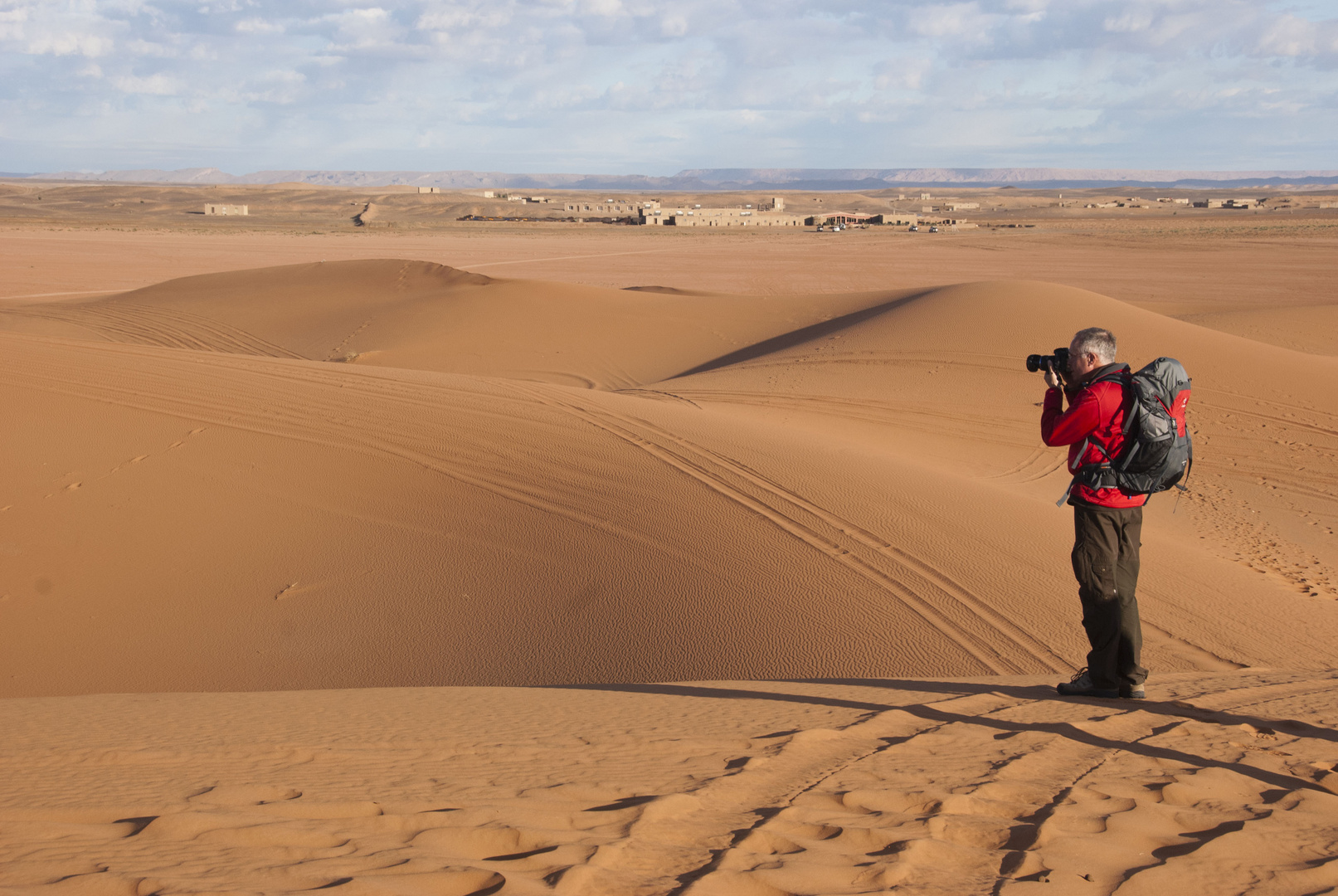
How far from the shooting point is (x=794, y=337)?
670 inches

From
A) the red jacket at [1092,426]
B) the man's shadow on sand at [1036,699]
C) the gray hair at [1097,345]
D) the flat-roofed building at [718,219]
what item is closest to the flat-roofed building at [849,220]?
the flat-roofed building at [718,219]

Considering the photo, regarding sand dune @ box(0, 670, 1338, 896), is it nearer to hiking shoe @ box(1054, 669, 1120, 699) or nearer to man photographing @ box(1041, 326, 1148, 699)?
hiking shoe @ box(1054, 669, 1120, 699)

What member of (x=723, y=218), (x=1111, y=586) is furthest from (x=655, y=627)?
(x=723, y=218)

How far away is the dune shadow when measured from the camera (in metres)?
16.2

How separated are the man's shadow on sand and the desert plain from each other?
0.03m

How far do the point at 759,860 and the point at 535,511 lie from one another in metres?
4.79

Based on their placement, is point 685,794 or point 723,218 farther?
point 723,218

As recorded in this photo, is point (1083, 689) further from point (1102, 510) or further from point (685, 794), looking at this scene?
point (685, 794)

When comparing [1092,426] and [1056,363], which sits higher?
[1056,363]

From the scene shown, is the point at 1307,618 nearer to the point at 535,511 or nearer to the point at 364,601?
the point at 535,511

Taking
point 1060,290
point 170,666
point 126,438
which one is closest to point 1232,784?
point 170,666

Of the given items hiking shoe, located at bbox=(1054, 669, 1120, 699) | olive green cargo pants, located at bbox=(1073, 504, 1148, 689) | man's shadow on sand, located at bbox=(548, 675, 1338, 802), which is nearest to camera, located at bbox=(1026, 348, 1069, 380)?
olive green cargo pants, located at bbox=(1073, 504, 1148, 689)

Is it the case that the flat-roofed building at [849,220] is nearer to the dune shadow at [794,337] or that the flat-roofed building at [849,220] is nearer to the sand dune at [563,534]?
the dune shadow at [794,337]

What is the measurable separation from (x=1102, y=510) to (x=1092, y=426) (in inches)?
15.6
